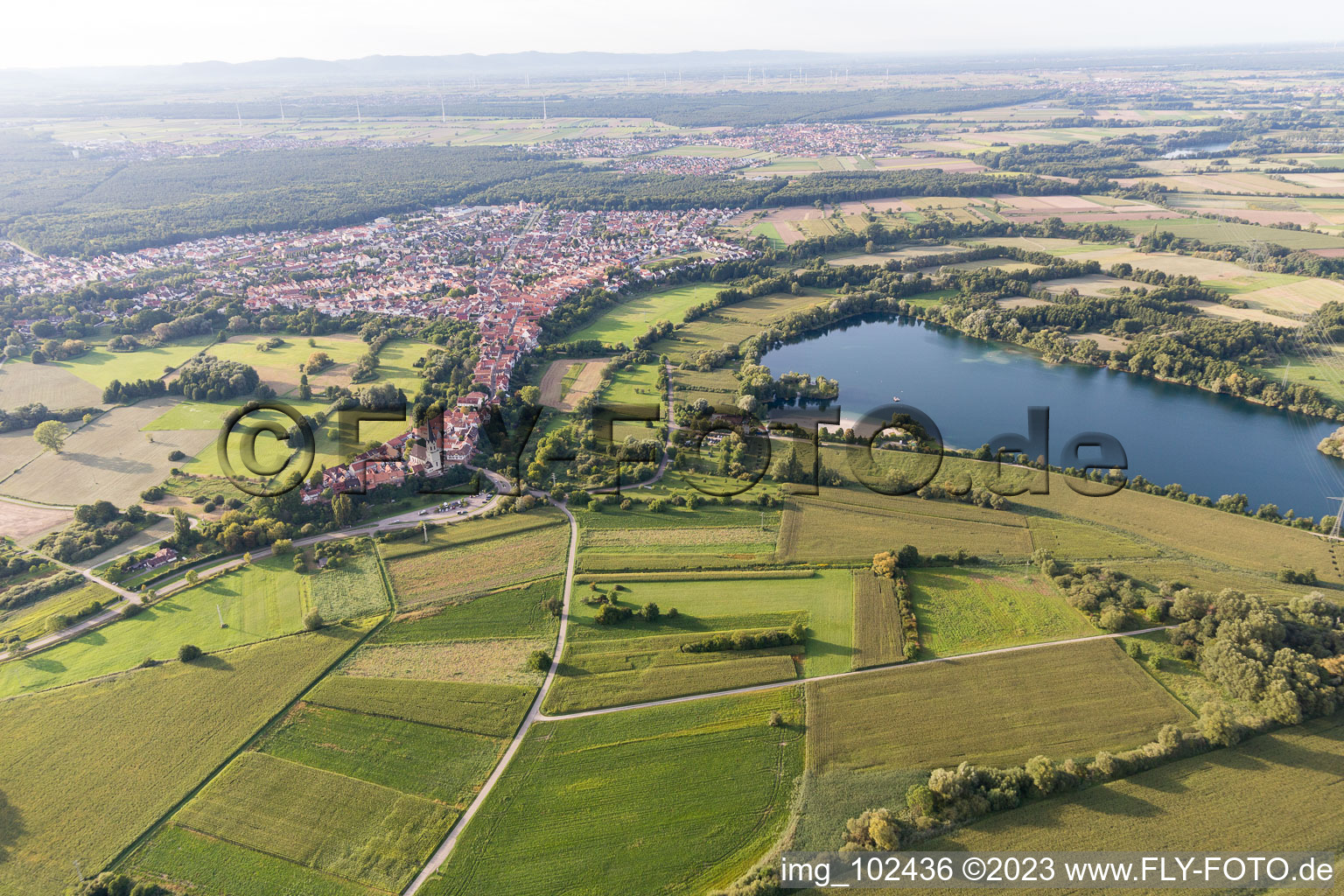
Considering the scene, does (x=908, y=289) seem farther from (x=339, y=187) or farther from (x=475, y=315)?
(x=339, y=187)

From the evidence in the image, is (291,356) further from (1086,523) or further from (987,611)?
(1086,523)

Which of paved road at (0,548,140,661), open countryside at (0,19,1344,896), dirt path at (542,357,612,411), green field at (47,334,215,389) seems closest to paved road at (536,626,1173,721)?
open countryside at (0,19,1344,896)

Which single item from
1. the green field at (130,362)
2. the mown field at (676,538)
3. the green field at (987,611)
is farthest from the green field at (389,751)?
the green field at (130,362)

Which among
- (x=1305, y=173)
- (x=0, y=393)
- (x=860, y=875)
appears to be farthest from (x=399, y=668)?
(x=1305, y=173)

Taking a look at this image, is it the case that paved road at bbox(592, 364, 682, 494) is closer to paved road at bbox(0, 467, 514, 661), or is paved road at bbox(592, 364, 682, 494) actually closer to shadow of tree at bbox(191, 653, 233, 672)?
paved road at bbox(0, 467, 514, 661)

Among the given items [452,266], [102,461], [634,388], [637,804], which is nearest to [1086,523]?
[637,804]
